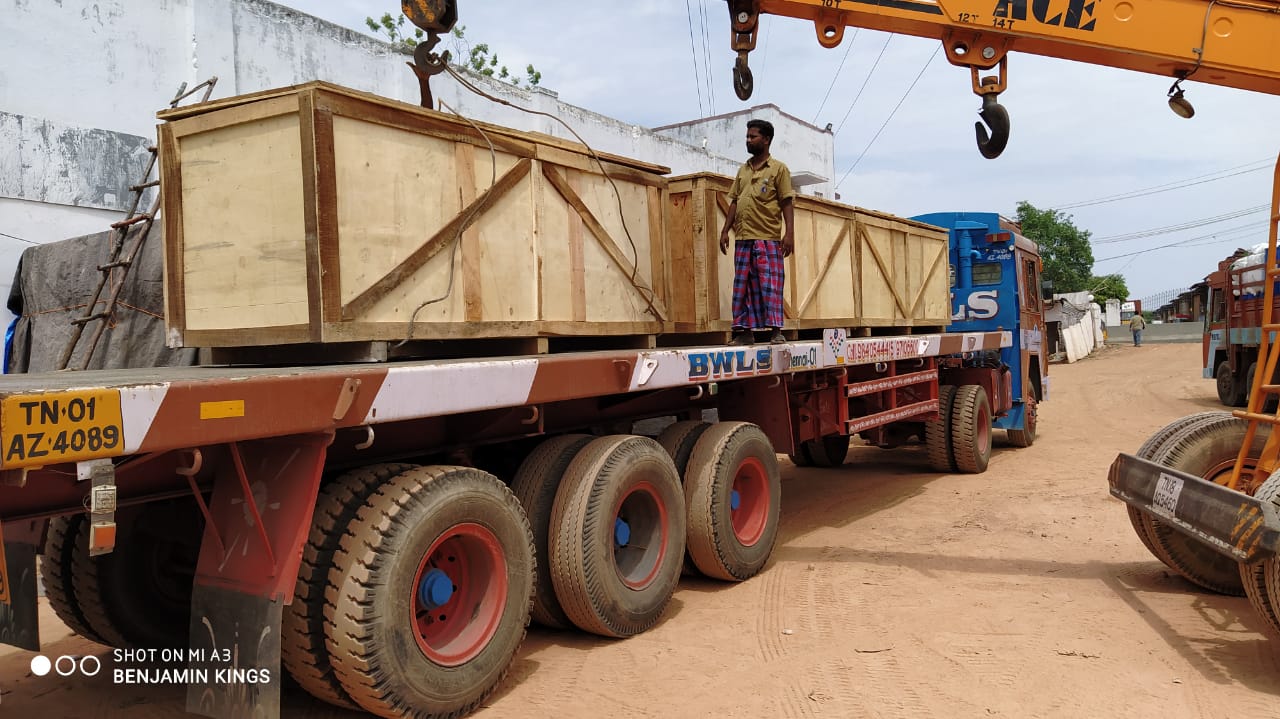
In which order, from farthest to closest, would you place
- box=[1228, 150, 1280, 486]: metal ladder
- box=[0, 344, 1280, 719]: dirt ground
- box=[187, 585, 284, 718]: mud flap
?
box=[1228, 150, 1280, 486]: metal ladder → box=[0, 344, 1280, 719]: dirt ground → box=[187, 585, 284, 718]: mud flap

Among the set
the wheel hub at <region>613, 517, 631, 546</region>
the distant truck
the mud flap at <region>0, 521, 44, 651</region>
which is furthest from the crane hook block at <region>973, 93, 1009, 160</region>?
the distant truck

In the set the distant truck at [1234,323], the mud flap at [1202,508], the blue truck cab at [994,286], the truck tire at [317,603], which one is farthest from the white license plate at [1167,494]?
the distant truck at [1234,323]

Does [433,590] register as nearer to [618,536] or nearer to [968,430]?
[618,536]

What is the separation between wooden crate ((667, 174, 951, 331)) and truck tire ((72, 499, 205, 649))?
3.02m

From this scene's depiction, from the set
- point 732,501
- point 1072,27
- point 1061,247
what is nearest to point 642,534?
point 732,501

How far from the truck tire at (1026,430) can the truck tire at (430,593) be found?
9.70 m

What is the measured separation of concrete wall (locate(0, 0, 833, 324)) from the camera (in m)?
8.03

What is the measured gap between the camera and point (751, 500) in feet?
19.4

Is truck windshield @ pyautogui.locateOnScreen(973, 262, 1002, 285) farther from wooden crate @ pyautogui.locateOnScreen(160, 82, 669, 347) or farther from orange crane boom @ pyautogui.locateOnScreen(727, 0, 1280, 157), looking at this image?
wooden crate @ pyautogui.locateOnScreen(160, 82, 669, 347)

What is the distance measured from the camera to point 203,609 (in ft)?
10.2

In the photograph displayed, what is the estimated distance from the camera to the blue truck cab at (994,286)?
11125mm

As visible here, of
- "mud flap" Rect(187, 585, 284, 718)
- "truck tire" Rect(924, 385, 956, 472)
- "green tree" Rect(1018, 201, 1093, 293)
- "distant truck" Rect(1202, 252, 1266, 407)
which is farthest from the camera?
"green tree" Rect(1018, 201, 1093, 293)

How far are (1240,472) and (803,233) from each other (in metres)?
3.18

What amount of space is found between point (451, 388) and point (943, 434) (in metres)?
7.53
